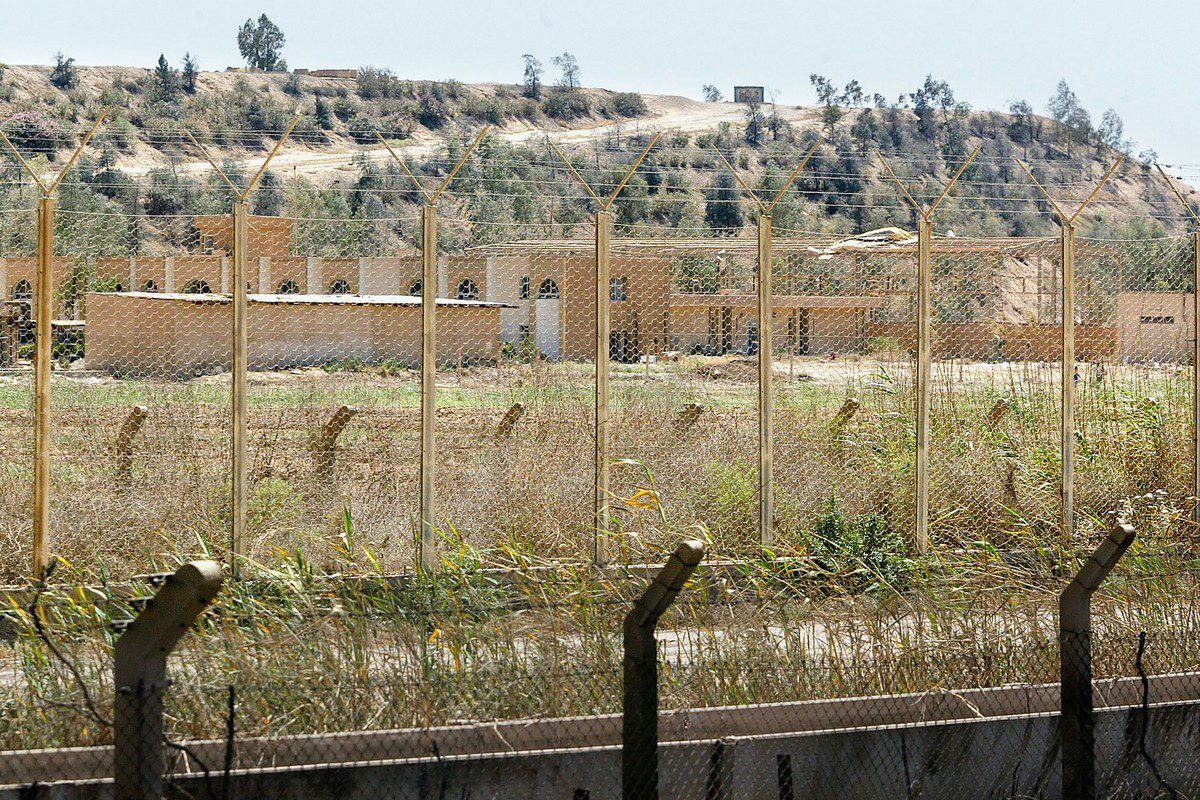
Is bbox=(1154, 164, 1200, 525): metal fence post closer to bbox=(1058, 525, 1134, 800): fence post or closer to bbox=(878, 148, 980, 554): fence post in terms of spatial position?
bbox=(878, 148, 980, 554): fence post

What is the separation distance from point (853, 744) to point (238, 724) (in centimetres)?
254

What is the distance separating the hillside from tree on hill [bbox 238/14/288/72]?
6.65m

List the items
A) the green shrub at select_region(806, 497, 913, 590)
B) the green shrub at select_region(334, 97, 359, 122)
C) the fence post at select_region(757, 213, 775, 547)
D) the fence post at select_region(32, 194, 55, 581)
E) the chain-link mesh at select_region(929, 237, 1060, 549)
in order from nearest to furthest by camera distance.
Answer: the fence post at select_region(32, 194, 55, 581) < the green shrub at select_region(806, 497, 913, 590) < the fence post at select_region(757, 213, 775, 547) < the chain-link mesh at select_region(929, 237, 1060, 549) < the green shrub at select_region(334, 97, 359, 122)

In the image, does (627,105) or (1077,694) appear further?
(627,105)

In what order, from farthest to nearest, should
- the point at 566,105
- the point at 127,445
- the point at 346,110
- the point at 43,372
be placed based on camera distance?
the point at 566,105 < the point at 346,110 < the point at 127,445 < the point at 43,372

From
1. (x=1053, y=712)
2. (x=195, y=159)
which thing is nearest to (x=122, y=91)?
(x=195, y=159)

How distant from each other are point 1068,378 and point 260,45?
415 feet

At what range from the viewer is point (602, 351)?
31.7ft

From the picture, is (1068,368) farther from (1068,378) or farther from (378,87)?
(378,87)

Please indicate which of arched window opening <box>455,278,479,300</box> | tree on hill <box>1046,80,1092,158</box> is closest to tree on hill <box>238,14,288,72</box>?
tree on hill <box>1046,80,1092,158</box>

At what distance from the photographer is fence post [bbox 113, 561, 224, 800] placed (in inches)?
156

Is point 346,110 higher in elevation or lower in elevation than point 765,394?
higher

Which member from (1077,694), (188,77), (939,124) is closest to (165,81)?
(188,77)

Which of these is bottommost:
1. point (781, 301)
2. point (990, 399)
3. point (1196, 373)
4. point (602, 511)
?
point (602, 511)
